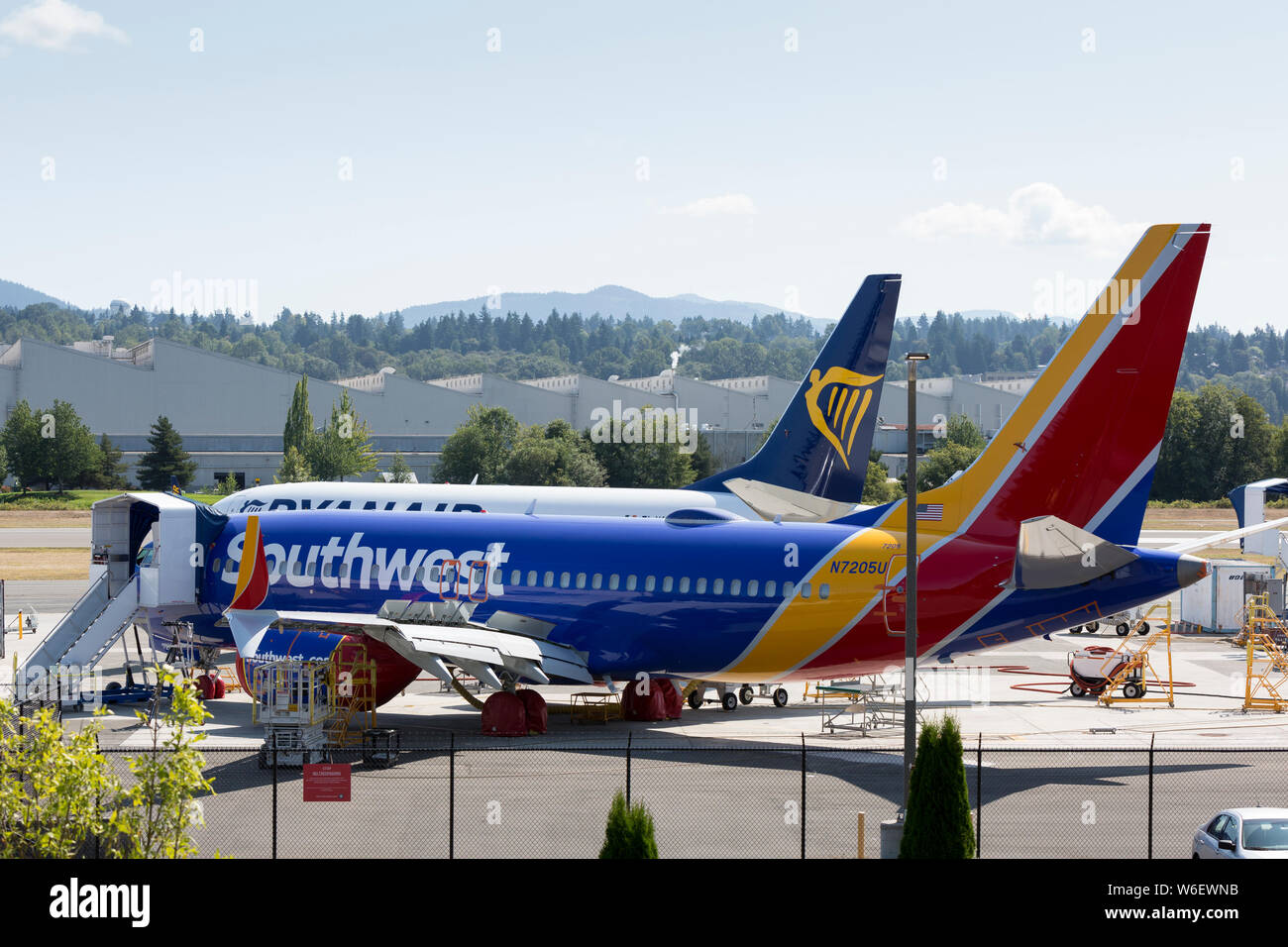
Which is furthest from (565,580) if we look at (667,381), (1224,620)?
(667,381)

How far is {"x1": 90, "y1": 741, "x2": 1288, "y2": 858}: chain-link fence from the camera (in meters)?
24.9

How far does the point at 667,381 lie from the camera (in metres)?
170

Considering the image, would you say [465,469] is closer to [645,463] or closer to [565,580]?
[645,463]

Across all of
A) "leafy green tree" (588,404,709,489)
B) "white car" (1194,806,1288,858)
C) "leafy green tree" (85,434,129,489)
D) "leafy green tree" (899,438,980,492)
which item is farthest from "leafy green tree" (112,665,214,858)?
"leafy green tree" (85,434,129,489)

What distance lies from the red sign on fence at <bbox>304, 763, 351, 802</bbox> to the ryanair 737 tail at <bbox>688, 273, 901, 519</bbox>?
22101 millimetres

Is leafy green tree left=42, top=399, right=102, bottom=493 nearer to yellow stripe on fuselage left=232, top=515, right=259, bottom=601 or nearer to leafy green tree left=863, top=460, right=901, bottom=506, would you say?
leafy green tree left=863, top=460, right=901, bottom=506

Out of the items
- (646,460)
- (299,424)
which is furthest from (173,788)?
(299,424)

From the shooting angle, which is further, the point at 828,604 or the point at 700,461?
the point at 700,461

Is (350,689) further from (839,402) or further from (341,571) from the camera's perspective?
(839,402)

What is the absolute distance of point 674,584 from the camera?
36.3 meters

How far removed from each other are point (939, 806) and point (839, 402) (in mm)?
27874
